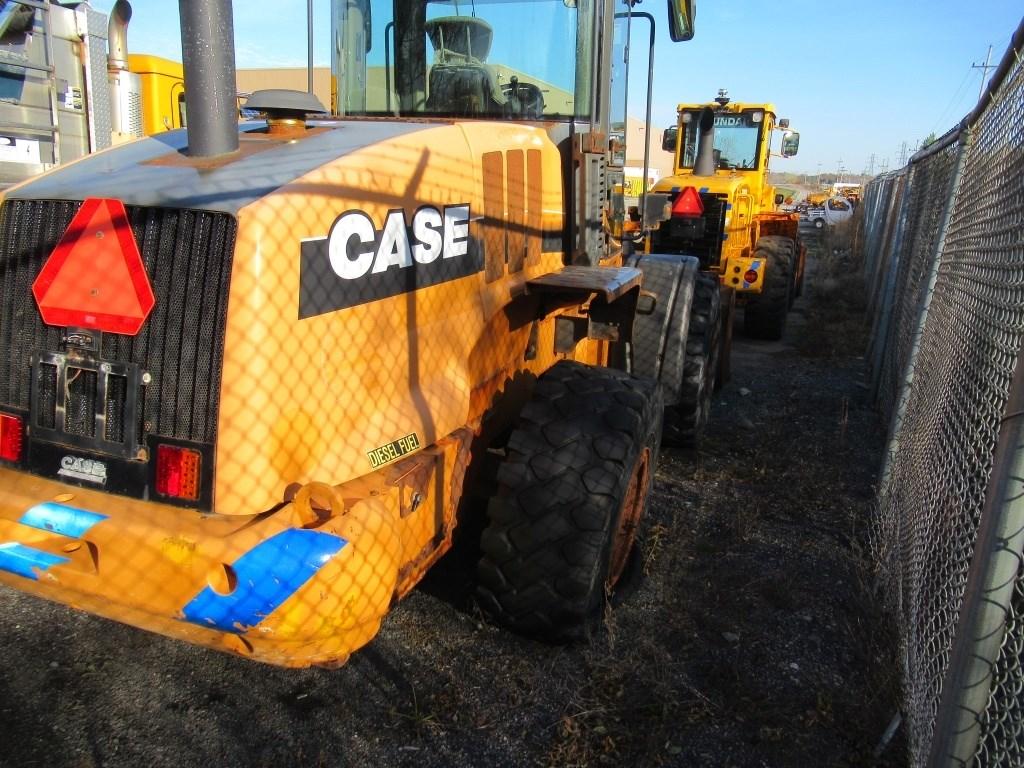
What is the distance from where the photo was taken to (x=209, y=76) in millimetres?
2344

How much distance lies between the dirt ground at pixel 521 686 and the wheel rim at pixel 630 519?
15cm

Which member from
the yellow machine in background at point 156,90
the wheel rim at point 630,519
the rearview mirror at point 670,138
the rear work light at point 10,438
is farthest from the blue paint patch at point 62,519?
the rearview mirror at point 670,138

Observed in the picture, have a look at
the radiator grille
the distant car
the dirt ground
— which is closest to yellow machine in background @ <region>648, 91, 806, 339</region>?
the dirt ground

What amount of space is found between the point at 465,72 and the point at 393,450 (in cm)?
209

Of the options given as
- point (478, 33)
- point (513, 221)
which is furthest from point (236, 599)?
point (478, 33)

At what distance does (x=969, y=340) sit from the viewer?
3146 mm

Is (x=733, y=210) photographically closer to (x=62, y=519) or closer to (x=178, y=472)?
(x=178, y=472)

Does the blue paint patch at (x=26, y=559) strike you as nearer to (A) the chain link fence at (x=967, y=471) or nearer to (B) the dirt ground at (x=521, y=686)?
(B) the dirt ground at (x=521, y=686)

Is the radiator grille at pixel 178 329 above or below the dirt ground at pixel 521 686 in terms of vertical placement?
above

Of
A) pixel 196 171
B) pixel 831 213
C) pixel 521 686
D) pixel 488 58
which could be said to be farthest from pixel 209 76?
pixel 831 213

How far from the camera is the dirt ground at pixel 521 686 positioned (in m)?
2.56

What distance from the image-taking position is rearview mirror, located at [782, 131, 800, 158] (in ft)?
38.0

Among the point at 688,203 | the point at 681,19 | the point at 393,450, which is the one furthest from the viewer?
the point at 688,203

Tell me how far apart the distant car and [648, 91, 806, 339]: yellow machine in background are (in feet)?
57.1
